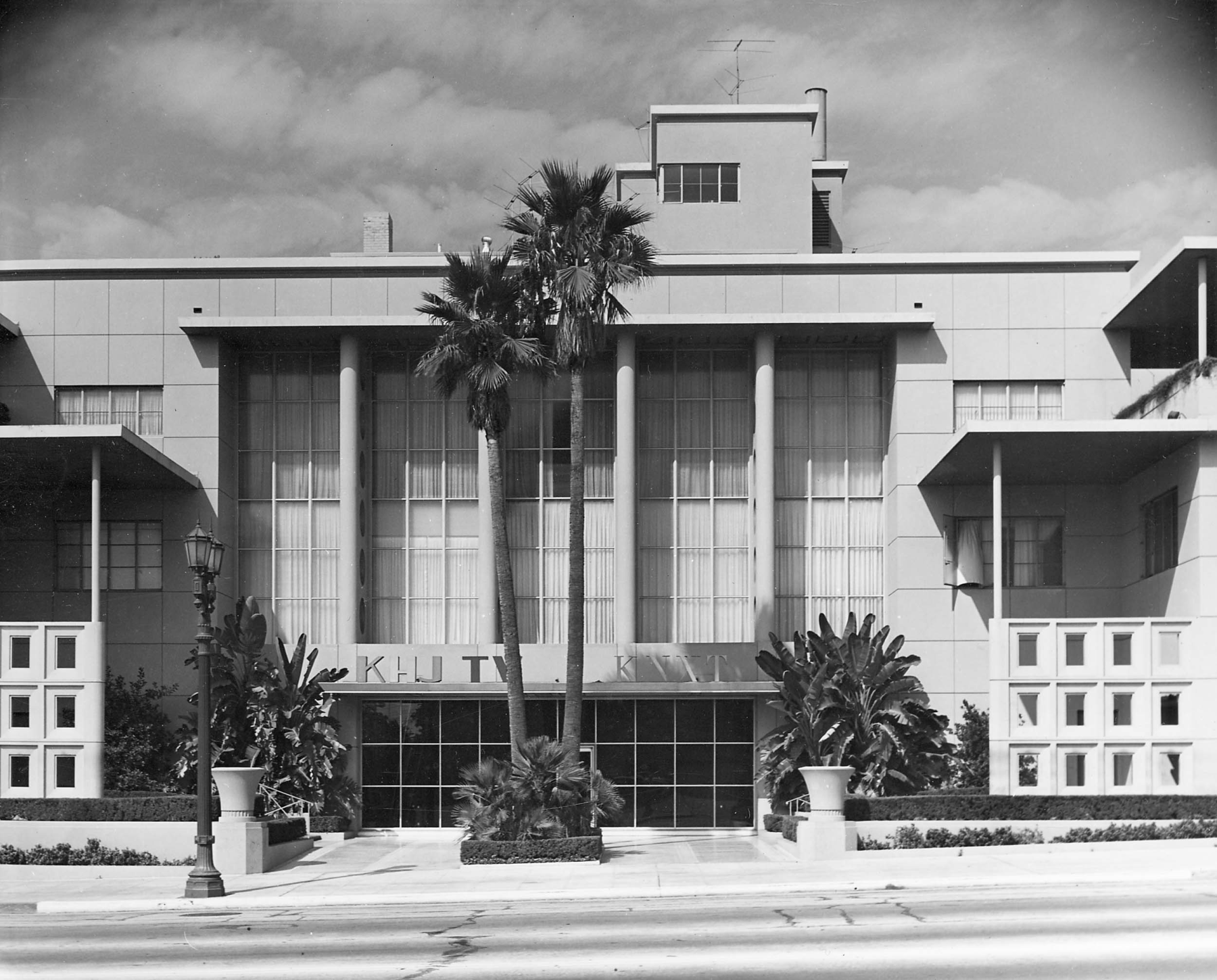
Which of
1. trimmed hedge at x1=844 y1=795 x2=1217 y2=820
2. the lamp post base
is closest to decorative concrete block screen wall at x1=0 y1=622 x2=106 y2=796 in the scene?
the lamp post base

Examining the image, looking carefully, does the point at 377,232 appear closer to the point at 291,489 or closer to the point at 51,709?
the point at 291,489

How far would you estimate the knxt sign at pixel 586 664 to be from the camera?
3769 centimetres

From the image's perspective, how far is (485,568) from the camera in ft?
131

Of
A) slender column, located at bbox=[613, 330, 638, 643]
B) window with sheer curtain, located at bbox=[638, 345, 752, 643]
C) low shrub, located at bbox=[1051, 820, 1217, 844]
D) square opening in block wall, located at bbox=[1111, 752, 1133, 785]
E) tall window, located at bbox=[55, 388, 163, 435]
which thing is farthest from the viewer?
window with sheer curtain, located at bbox=[638, 345, 752, 643]

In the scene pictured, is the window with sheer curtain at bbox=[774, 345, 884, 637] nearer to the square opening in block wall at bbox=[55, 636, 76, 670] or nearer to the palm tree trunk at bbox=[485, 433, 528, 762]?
the palm tree trunk at bbox=[485, 433, 528, 762]

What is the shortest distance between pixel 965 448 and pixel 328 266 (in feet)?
Answer: 55.6

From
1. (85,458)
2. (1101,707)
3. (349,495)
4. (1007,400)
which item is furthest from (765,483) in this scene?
(85,458)

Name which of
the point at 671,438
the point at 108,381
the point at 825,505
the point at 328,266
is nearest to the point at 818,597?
the point at 825,505

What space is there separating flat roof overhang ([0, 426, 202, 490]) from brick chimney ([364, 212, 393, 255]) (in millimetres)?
11189

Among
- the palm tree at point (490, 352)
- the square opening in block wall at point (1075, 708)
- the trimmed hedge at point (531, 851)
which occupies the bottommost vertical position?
the trimmed hedge at point (531, 851)

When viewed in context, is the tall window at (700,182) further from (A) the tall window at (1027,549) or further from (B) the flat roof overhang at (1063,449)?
(A) the tall window at (1027,549)

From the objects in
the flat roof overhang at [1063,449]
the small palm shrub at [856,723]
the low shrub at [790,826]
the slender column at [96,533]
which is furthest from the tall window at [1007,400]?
the slender column at [96,533]

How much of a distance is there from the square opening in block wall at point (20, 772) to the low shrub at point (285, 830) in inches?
228

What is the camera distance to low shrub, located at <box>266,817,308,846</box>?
99.1ft
